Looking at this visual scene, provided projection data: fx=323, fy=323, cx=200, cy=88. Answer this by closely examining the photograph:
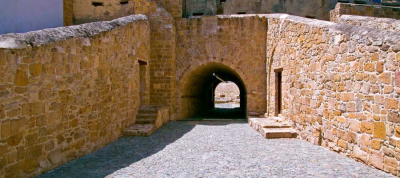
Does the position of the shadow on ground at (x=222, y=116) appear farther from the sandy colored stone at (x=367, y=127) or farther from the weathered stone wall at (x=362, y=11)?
the sandy colored stone at (x=367, y=127)

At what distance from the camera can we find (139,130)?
306 inches

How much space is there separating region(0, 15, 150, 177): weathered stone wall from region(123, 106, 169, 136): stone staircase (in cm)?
38

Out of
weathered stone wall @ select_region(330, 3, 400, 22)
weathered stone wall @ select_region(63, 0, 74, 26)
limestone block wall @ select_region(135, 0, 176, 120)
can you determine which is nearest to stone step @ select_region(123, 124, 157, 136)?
limestone block wall @ select_region(135, 0, 176, 120)

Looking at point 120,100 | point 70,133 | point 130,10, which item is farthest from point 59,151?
point 130,10

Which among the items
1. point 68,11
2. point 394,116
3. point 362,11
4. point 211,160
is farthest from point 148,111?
point 362,11

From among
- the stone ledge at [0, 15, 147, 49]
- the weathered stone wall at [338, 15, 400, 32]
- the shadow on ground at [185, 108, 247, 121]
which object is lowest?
the shadow on ground at [185, 108, 247, 121]

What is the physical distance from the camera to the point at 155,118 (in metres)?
8.88

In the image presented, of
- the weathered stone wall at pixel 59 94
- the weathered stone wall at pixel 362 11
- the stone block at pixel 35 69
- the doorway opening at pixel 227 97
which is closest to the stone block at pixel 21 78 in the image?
the weathered stone wall at pixel 59 94

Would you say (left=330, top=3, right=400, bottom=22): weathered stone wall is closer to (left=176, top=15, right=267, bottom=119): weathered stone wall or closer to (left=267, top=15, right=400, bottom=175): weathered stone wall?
(left=176, top=15, right=267, bottom=119): weathered stone wall

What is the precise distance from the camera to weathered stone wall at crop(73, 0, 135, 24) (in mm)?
12719

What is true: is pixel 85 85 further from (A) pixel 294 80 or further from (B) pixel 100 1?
(B) pixel 100 1

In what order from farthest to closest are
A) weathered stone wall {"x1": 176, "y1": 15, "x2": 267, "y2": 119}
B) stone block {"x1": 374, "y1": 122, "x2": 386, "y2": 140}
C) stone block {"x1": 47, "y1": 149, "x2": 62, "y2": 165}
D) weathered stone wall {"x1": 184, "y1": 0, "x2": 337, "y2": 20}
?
1. weathered stone wall {"x1": 184, "y1": 0, "x2": 337, "y2": 20}
2. weathered stone wall {"x1": 176, "y1": 15, "x2": 267, "y2": 119}
3. stone block {"x1": 47, "y1": 149, "x2": 62, "y2": 165}
4. stone block {"x1": 374, "y1": 122, "x2": 386, "y2": 140}

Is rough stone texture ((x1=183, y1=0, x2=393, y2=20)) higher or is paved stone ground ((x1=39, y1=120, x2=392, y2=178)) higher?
rough stone texture ((x1=183, y1=0, x2=393, y2=20))

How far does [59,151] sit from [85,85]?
4.30ft
